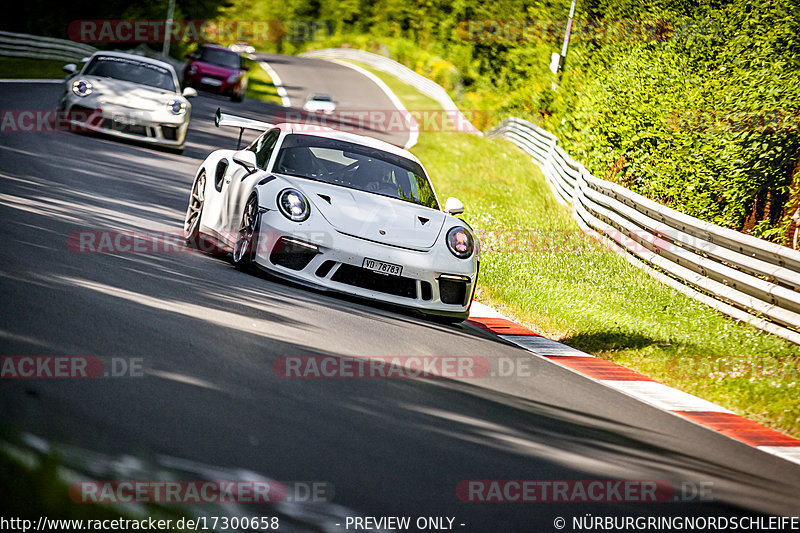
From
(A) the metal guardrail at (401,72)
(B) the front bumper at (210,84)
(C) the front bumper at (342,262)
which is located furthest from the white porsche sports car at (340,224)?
(A) the metal guardrail at (401,72)

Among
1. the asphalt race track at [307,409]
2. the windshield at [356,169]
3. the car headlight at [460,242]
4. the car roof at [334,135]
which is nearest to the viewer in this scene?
the asphalt race track at [307,409]

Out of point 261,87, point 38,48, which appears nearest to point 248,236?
point 38,48

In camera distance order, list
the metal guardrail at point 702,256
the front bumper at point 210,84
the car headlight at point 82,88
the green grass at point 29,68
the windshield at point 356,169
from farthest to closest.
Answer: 1. the front bumper at point 210,84
2. the green grass at point 29,68
3. the car headlight at point 82,88
4. the metal guardrail at point 702,256
5. the windshield at point 356,169

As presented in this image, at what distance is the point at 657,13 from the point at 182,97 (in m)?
11.1

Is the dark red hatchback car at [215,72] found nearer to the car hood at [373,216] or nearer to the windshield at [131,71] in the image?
the windshield at [131,71]

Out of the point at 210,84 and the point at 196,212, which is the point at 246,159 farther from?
the point at 210,84

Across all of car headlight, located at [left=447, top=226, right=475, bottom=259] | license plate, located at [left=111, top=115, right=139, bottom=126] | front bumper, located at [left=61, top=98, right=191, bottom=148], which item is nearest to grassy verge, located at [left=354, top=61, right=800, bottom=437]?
car headlight, located at [left=447, top=226, right=475, bottom=259]

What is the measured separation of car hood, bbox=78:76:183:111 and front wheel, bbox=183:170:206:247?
23.7 feet

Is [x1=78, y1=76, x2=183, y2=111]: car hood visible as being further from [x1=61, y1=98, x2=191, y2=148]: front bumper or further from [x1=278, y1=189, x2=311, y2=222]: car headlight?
[x1=278, y1=189, x2=311, y2=222]: car headlight

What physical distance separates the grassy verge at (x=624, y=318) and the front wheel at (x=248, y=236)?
3.21 metres

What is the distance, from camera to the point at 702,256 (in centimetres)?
1118

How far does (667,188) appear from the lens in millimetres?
15984

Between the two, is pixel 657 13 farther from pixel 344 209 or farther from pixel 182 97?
pixel 344 209

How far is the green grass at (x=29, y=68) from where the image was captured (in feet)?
87.0
